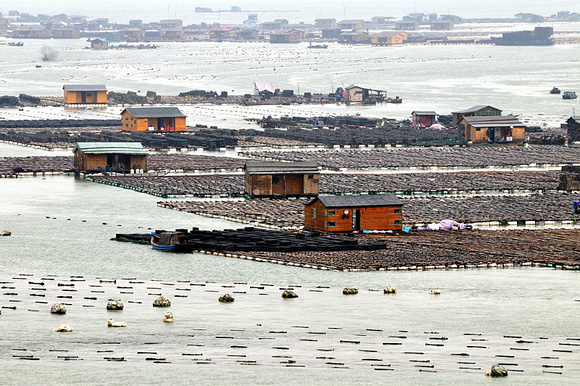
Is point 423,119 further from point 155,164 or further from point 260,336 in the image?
point 260,336

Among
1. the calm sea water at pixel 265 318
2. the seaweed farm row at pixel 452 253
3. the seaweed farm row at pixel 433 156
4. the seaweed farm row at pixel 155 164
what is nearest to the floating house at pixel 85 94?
the seaweed farm row at pixel 155 164

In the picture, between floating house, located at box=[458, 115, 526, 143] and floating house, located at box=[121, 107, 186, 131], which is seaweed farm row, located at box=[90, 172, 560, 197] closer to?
floating house, located at box=[458, 115, 526, 143]

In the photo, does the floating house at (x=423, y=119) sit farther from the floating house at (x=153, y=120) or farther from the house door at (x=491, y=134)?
the floating house at (x=153, y=120)

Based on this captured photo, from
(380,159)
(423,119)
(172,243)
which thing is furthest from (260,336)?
(423,119)

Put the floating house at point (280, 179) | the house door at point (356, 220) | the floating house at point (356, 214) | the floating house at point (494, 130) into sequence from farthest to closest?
the floating house at point (494, 130), the floating house at point (280, 179), the house door at point (356, 220), the floating house at point (356, 214)

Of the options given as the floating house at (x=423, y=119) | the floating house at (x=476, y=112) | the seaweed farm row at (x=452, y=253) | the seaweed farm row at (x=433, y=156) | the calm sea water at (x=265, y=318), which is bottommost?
the calm sea water at (x=265, y=318)

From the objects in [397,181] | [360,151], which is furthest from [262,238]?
[360,151]
